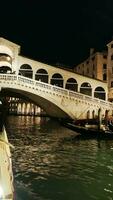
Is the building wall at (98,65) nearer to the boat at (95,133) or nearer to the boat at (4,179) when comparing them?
the boat at (95,133)

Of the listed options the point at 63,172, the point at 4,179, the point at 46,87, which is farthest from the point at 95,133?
the point at 4,179

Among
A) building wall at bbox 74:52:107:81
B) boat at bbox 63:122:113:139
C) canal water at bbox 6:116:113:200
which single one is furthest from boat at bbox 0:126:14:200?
building wall at bbox 74:52:107:81

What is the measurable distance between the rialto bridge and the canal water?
31.3 feet

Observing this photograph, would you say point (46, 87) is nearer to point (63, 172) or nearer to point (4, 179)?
point (63, 172)

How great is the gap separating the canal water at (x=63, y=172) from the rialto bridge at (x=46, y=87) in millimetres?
9532

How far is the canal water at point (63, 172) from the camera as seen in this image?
7399mm

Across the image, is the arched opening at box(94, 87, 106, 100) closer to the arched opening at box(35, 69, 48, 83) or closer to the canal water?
the arched opening at box(35, 69, 48, 83)

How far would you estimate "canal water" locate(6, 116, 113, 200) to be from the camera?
7399 millimetres

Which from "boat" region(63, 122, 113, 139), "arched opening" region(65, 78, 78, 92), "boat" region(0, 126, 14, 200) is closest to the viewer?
"boat" region(0, 126, 14, 200)

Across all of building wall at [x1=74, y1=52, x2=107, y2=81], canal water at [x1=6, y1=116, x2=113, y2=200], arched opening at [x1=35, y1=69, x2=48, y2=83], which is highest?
building wall at [x1=74, y1=52, x2=107, y2=81]

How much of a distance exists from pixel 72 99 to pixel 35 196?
1885 centimetres

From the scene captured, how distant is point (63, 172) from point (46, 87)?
15443mm

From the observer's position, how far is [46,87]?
24.6m

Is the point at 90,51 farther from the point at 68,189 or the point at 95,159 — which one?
the point at 68,189
